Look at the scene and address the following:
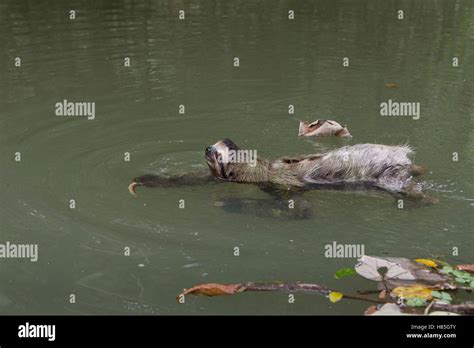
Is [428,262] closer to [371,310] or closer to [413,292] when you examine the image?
[413,292]

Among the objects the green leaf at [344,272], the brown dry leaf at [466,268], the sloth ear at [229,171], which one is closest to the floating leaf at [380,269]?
the green leaf at [344,272]

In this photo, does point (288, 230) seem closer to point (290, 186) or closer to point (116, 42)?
point (290, 186)

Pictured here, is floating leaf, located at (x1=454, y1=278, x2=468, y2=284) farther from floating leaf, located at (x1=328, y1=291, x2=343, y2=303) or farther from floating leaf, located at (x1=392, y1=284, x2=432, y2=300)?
floating leaf, located at (x1=328, y1=291, x2=343, y2=303)

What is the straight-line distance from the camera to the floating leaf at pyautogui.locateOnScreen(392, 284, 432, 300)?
495 cm

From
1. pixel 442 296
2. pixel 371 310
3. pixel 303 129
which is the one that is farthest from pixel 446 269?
pixel 303 129

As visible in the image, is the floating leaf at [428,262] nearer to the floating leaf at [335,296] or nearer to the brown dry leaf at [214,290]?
the floating leaf at [335,296]

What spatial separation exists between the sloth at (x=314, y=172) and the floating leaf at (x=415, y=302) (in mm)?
2450

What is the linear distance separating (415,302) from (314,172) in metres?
2.83

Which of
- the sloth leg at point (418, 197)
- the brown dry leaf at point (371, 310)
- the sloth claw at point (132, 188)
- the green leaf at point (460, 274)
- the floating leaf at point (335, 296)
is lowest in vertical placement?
the brown dry leaf at point (371, 310)

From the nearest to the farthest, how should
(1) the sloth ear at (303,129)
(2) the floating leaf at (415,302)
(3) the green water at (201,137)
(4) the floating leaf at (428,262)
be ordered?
(2) the floating leaf at (415,302) → (4) the floating leaf at (428,262) → (3) the green water at (201,137) → (1) the sloth ear at (303,129)

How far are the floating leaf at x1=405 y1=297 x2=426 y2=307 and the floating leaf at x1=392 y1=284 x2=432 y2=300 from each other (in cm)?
5

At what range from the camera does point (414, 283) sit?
5277mm

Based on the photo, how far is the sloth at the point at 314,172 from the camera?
24.0 ft

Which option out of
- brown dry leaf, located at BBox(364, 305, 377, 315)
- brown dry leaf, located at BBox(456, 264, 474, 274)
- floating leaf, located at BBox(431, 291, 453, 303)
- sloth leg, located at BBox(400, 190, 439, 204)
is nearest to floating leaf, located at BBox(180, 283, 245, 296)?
brown dry leaf, located at BBox(364, 305, 377, 315)
